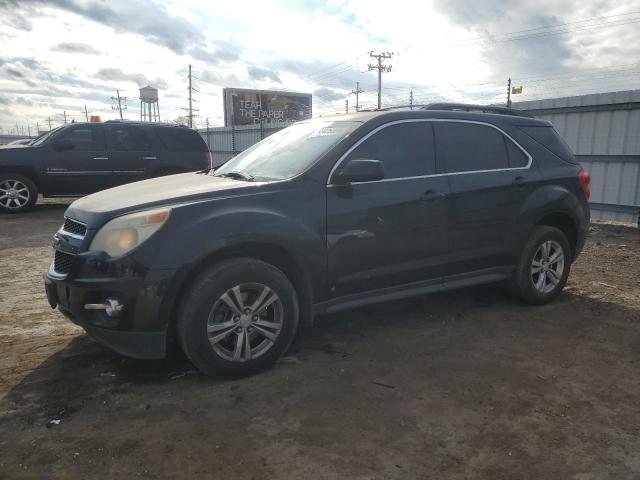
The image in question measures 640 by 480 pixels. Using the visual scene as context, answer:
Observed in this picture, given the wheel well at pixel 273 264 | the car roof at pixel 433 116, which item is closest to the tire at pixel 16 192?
the car roof at pixel 433 116

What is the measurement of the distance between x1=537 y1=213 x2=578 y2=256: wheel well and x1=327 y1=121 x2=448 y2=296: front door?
4.80 feet

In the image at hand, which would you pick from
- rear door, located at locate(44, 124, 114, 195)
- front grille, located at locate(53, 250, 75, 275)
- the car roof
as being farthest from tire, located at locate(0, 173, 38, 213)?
the car roof

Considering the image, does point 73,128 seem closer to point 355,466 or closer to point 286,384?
point 286,384

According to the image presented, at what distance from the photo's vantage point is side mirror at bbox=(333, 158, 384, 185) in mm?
3582

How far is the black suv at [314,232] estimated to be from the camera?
3.13 meters

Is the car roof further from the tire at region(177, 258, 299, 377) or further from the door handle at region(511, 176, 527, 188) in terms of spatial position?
the tire at region(177, 258, 299, 377)

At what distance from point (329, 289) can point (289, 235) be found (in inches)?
21.3

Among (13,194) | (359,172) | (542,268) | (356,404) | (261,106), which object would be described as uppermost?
(261,106)

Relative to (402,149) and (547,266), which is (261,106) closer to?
(547,266)

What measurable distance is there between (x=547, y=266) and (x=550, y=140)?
→ 1239mm

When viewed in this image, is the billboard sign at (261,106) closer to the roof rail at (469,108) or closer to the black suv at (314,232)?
the roof rail at (469,108)

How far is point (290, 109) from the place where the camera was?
48.3 meters

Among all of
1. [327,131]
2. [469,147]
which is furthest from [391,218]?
[469,147]

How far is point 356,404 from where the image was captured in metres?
3.07
